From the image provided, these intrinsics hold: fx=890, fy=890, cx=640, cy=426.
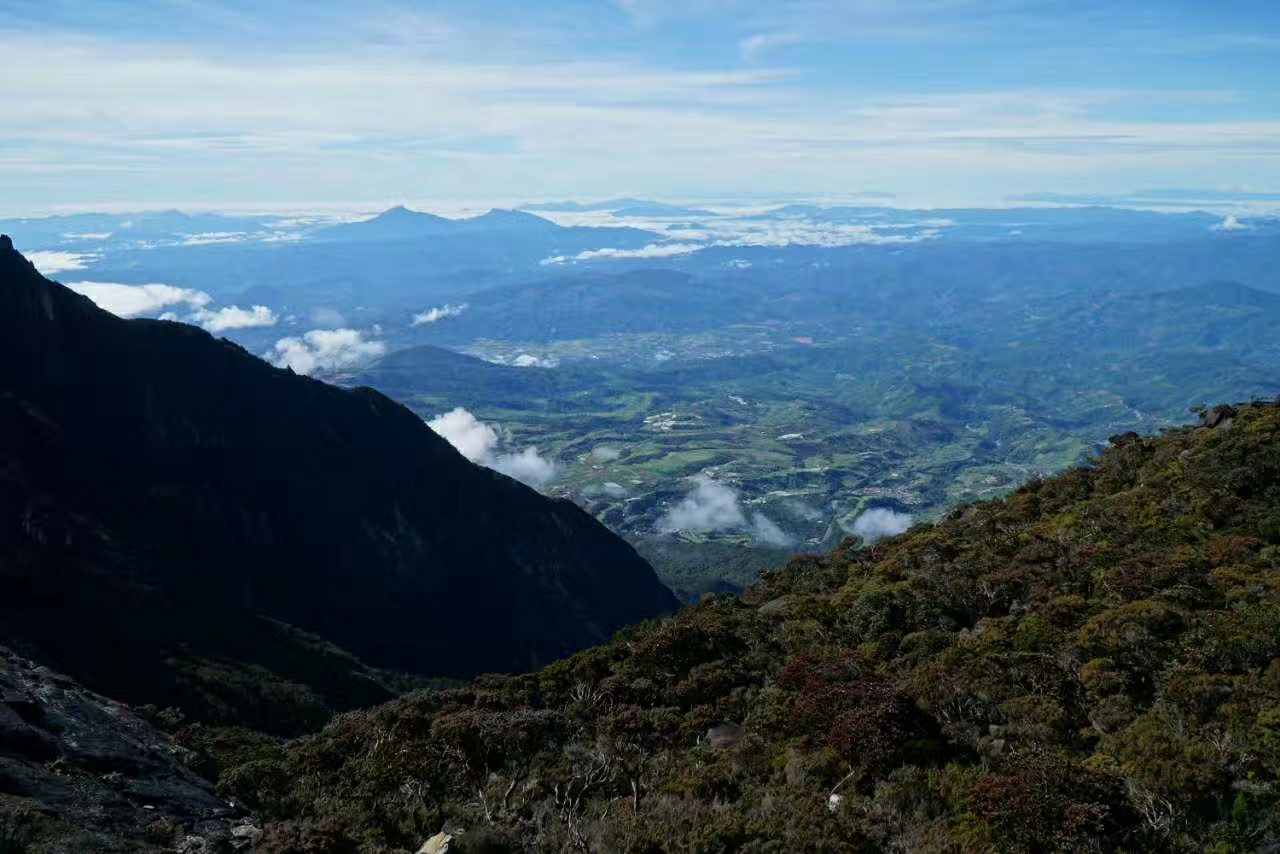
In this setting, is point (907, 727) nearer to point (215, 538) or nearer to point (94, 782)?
point (94, 782)

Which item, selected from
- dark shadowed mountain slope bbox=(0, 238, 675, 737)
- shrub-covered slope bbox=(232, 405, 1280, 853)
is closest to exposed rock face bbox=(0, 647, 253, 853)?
shrub-covered slope bbox=(232, 405, 1280, 853)

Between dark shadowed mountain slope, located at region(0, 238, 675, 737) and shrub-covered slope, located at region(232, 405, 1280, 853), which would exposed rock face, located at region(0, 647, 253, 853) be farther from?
dark shadowed mountain slope, located at region(0, 238, 675, 737)

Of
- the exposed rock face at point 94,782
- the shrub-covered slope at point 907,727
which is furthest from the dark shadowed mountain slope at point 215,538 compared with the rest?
the shrub-covered slope at point 907,727

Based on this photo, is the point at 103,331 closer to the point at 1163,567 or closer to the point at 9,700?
the point at 9,700

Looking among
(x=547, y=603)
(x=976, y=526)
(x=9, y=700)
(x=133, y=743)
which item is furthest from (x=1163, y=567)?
(x=547, y=603)

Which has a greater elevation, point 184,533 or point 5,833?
point 5,833

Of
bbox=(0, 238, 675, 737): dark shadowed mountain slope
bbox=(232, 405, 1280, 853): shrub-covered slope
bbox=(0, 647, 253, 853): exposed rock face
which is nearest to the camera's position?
bbox=(0, 647, 253, 853): exposed rock face
